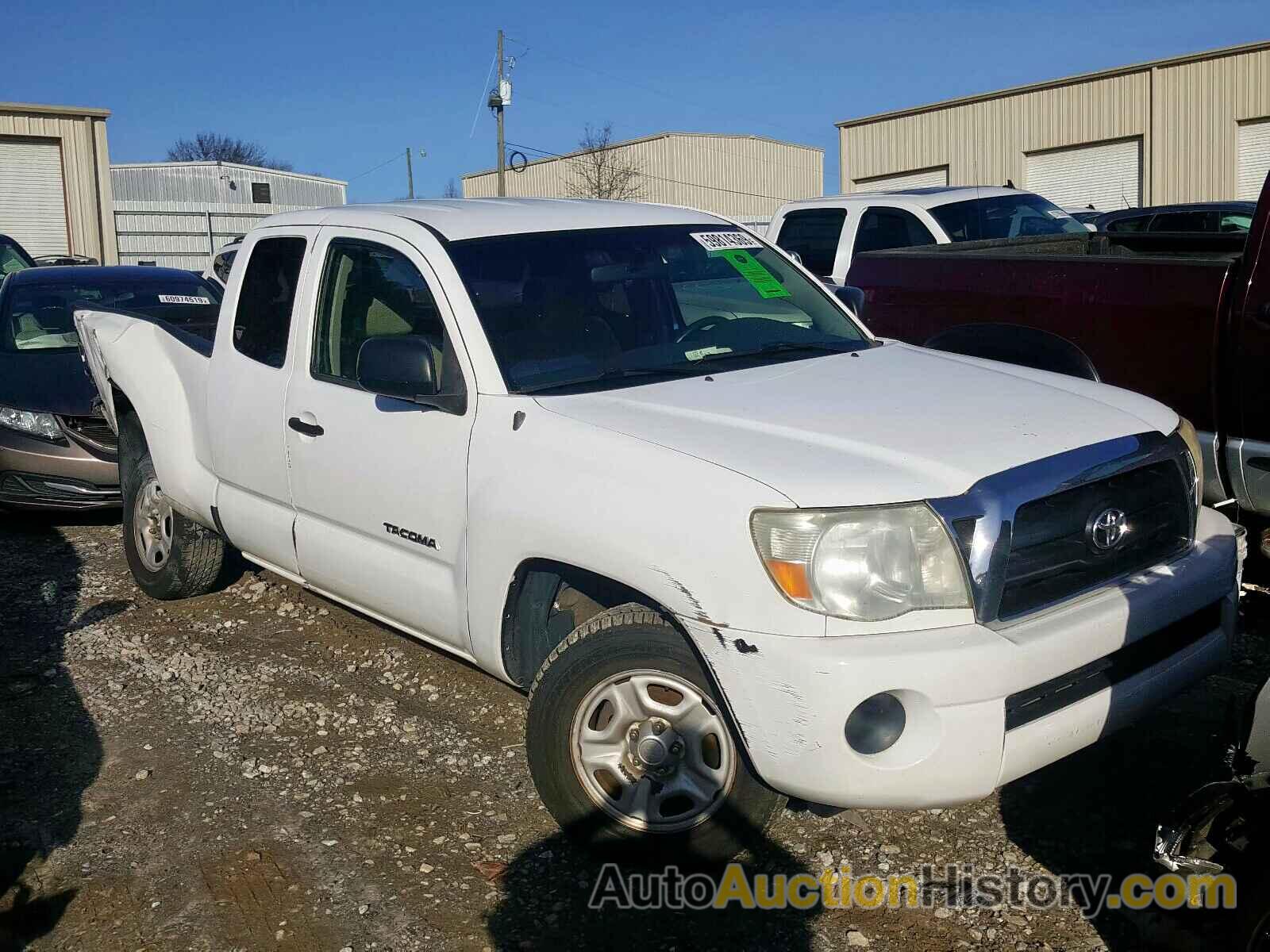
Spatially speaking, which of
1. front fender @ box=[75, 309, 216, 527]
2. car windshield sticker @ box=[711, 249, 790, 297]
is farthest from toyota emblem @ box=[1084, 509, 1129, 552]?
front fender @ box=[75, 309, 216, 527]

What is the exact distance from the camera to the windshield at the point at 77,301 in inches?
357

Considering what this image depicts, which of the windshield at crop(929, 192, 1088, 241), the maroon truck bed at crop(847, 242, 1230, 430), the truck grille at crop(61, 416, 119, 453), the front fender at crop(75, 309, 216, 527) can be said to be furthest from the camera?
the windshield at crop(929, 192, 1088, 241)

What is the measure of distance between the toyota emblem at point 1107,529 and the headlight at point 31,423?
21.3 ft

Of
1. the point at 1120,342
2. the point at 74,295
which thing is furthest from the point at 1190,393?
the point at 74,295

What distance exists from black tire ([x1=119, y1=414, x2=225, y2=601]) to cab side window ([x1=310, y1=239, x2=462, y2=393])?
1.76 metres

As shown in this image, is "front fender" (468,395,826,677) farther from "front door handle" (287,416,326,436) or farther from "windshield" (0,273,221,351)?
"windshield" (0,273,221,351)

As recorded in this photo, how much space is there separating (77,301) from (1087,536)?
25.2 feet

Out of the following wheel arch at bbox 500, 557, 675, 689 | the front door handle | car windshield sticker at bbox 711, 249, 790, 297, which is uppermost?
car windshield sticker at bbox 711, 249, 790, 297

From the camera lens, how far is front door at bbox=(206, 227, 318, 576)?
198 inches

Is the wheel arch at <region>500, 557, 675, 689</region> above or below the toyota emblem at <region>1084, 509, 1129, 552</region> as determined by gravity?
below

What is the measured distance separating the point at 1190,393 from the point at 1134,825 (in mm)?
2151

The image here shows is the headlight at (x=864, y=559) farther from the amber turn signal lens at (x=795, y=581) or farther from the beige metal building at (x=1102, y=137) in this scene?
the beige metal building at (x=1102, y=137)

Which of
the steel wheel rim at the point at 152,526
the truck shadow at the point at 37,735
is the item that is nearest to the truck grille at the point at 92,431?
the truck shadow at the point at 37,735

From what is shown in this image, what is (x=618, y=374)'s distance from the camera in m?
4.21
